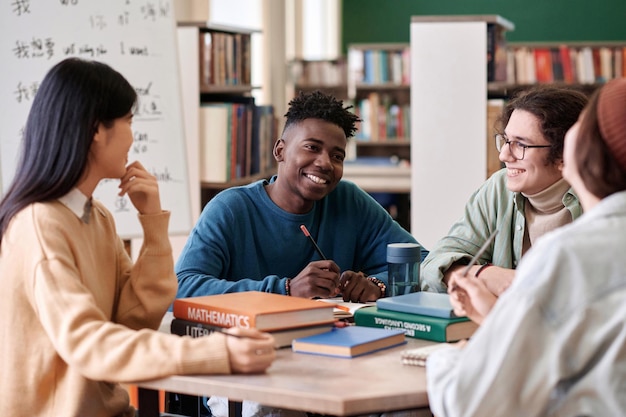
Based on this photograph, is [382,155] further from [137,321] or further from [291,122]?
[137,321]

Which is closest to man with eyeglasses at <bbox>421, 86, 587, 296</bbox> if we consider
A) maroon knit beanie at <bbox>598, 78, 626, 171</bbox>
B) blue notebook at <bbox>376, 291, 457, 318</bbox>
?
blue notebook at <bbox>376, 291, 457, 318</bbox>

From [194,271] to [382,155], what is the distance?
660 cm

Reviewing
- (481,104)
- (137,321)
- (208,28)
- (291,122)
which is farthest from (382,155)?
(137,321)

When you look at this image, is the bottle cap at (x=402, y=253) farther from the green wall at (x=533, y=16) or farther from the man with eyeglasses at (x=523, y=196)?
the green wall at (x=533, y=16)

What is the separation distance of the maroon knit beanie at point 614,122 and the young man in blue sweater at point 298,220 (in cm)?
88

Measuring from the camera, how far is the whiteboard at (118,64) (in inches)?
111

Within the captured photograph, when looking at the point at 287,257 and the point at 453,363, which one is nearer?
the point at 453,363

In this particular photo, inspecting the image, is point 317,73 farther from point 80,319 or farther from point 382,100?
point 80,319

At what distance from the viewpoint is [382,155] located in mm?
8531

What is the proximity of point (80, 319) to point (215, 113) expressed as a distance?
262 cm

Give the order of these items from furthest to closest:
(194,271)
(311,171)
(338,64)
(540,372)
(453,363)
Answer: (338,64), (311,171), (194,271), (453,363), (540,372)

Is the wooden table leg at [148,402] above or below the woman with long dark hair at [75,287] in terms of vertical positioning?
below

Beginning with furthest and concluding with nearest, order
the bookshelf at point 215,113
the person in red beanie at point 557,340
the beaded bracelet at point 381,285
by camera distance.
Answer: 1. the bookshelf at point 215,113
2. the beaded bracelet at point 381,285
3. the person in red beanie at point 557,340

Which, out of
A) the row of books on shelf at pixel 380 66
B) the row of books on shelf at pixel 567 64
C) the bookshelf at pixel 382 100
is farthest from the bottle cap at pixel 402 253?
the row of books on shelf at pixel 380 66
